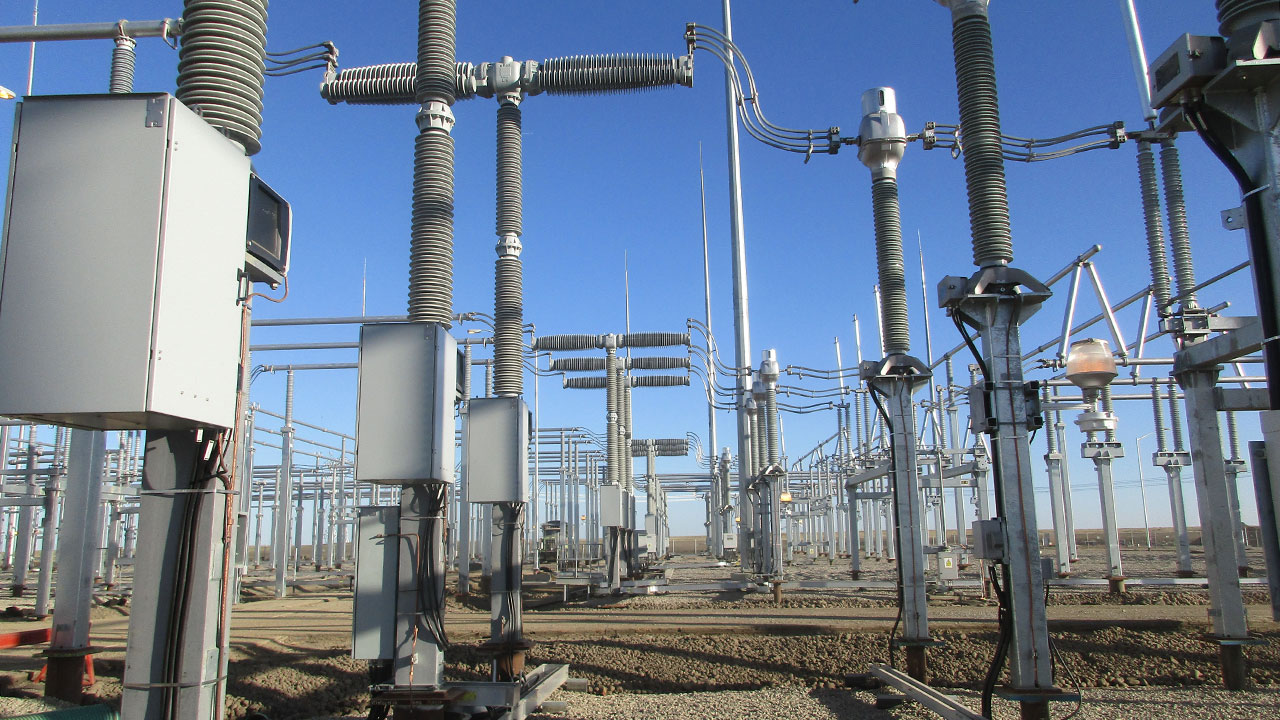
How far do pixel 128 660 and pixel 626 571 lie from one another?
21392mm

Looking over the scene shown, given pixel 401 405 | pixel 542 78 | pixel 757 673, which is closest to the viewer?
pixel 401 405

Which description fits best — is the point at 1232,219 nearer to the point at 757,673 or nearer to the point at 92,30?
the point at 757,673

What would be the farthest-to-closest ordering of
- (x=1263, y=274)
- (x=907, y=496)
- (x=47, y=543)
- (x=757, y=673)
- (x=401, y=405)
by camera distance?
(x=47, y=543)
(x=757, y=673)
(x=907, y=496)
(x=401, y=405)
(x=1263, y=274)

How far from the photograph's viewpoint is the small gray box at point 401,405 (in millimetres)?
6297

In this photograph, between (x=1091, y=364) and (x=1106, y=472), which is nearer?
(x=1091, y=364)

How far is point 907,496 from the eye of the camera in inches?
364

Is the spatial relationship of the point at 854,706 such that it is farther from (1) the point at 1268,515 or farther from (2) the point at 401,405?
(2) the point at 401,405

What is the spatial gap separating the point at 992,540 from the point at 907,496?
8.80 feet

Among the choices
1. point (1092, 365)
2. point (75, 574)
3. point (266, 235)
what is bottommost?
point (75, 574)

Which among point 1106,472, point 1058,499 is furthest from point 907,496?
point 1058,499

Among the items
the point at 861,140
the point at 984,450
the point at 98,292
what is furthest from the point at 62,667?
the point at 984,450

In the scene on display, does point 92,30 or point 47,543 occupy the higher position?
point 92,30

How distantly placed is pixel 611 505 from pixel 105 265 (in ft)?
55.1

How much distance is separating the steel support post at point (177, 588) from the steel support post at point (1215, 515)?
792 cm
